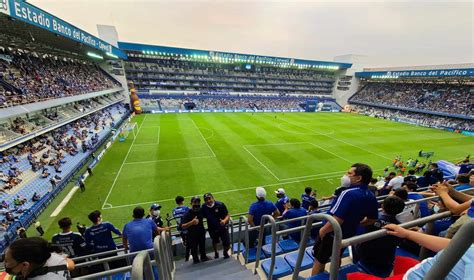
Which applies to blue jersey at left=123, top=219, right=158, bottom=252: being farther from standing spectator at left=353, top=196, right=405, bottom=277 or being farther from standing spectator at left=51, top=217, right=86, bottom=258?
standing spectator at left=353, top=196, right=405, bottom=277

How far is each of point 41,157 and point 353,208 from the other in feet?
70.2

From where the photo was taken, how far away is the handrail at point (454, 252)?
1099 mm

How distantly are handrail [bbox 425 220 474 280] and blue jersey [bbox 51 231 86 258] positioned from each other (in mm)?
5973

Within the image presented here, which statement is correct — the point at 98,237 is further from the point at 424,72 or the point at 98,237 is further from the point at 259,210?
the point at 424,72

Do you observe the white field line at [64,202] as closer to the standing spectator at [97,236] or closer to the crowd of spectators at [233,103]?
the standing spectator at [97,236]

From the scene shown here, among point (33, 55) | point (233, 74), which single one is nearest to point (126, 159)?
point (33, 55)

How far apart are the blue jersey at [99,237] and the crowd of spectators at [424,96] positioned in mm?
54195

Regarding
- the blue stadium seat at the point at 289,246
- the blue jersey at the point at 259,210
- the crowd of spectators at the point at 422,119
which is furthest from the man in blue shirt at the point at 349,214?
the crowd of spectators at the point at 422,119

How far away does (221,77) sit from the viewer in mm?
62812

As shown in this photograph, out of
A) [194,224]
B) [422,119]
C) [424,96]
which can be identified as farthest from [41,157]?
[424,96]

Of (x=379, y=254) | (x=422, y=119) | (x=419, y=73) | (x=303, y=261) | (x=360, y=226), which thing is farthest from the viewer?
(x=419, y=73)

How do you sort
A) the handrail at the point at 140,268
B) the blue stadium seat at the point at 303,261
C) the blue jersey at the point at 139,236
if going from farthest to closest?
the blue jersey at the point at 139,236, the blue stadium seat at the point at 303,261, the handrail at the point at 140,268

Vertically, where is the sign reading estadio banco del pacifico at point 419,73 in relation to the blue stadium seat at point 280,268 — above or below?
above

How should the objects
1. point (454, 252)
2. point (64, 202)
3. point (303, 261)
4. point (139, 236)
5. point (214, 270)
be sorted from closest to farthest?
point (454, 252), point (303, 261), point (139, 236), point (214, 270), point (64, 202)
